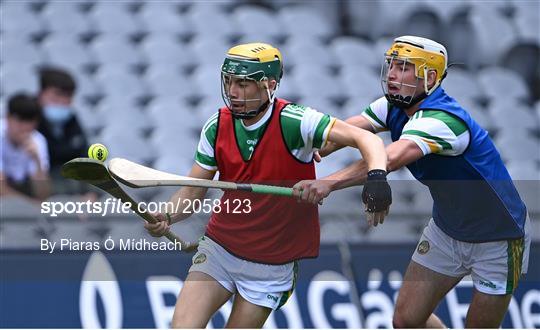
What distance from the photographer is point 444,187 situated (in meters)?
5.77

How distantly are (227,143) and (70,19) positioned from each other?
14.6 feet

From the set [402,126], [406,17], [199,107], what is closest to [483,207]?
[402,126]

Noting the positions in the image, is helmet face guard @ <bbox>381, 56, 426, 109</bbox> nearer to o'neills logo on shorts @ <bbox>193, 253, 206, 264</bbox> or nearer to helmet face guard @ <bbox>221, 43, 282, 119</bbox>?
helmet face guard @ <bbox>221, 43, 282, 119</bbox>

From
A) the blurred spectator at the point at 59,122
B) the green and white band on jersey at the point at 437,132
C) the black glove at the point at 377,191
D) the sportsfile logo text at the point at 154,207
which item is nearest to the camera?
the black glove at the point at 377,191

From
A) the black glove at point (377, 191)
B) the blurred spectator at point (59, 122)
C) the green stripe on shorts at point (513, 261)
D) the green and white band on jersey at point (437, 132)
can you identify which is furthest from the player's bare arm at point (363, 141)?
the blurred spectator at point (59, 122)

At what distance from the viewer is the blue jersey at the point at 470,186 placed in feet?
18.7

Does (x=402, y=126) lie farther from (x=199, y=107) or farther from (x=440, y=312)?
(x=199, y=107)

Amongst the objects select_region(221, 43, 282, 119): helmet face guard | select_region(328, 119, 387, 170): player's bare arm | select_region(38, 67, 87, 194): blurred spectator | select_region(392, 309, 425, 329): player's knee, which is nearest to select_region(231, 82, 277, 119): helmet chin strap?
select_region(221, 43, 282, 119): helmet face guard

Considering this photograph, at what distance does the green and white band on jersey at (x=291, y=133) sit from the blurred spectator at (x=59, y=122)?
6.64 ft

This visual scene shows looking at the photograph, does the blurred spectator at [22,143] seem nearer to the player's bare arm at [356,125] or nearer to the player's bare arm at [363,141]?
the player's bare arm at [356,125]

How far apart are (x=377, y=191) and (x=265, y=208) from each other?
591 mm

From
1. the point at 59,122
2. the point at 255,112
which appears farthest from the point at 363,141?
the point at 59,122

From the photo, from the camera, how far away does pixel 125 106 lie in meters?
9.26

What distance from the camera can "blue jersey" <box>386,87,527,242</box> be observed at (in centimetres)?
570
